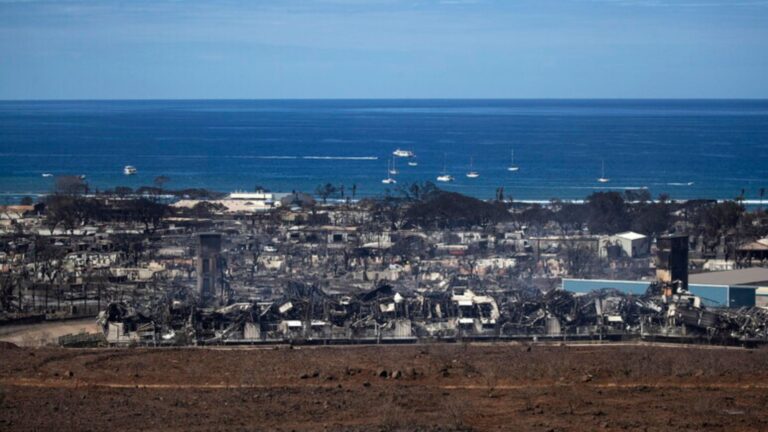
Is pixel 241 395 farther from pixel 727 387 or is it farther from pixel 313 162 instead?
pixel 313 162

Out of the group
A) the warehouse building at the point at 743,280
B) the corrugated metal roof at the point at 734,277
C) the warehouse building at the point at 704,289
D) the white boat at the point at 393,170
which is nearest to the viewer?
the warehouse building at the point at 704,289

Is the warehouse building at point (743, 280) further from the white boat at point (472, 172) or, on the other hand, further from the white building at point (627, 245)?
the white boat at point (472, 172)

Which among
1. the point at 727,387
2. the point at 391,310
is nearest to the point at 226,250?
the point at 391,310

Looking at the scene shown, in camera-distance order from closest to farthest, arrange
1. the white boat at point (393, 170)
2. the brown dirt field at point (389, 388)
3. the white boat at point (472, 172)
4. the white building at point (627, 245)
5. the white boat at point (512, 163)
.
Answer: the brown dirt field at point (389, 388) < the white building at point (627, 245) < the white boat at point (472, 172) < the white boat at point (393, 170) < the white boat at point (512, 163)

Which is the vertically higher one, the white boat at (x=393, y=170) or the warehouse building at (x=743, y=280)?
Answer: the white boat at (x=393, y=170)

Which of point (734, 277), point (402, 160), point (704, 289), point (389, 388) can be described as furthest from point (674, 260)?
point (402, 160)

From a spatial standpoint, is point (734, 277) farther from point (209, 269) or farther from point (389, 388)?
point (389, 388)

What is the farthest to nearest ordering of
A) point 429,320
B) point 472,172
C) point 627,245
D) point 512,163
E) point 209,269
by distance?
point 512,163 → point 472,172 → point 627,245 → point 209,269 → point 429,320

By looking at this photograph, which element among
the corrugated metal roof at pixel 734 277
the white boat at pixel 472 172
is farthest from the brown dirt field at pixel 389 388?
the white boat at pixel 472 172

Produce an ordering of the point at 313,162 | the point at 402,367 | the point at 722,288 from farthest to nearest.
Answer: the point at 313,162, the point at 722,288, the point at 402,367
